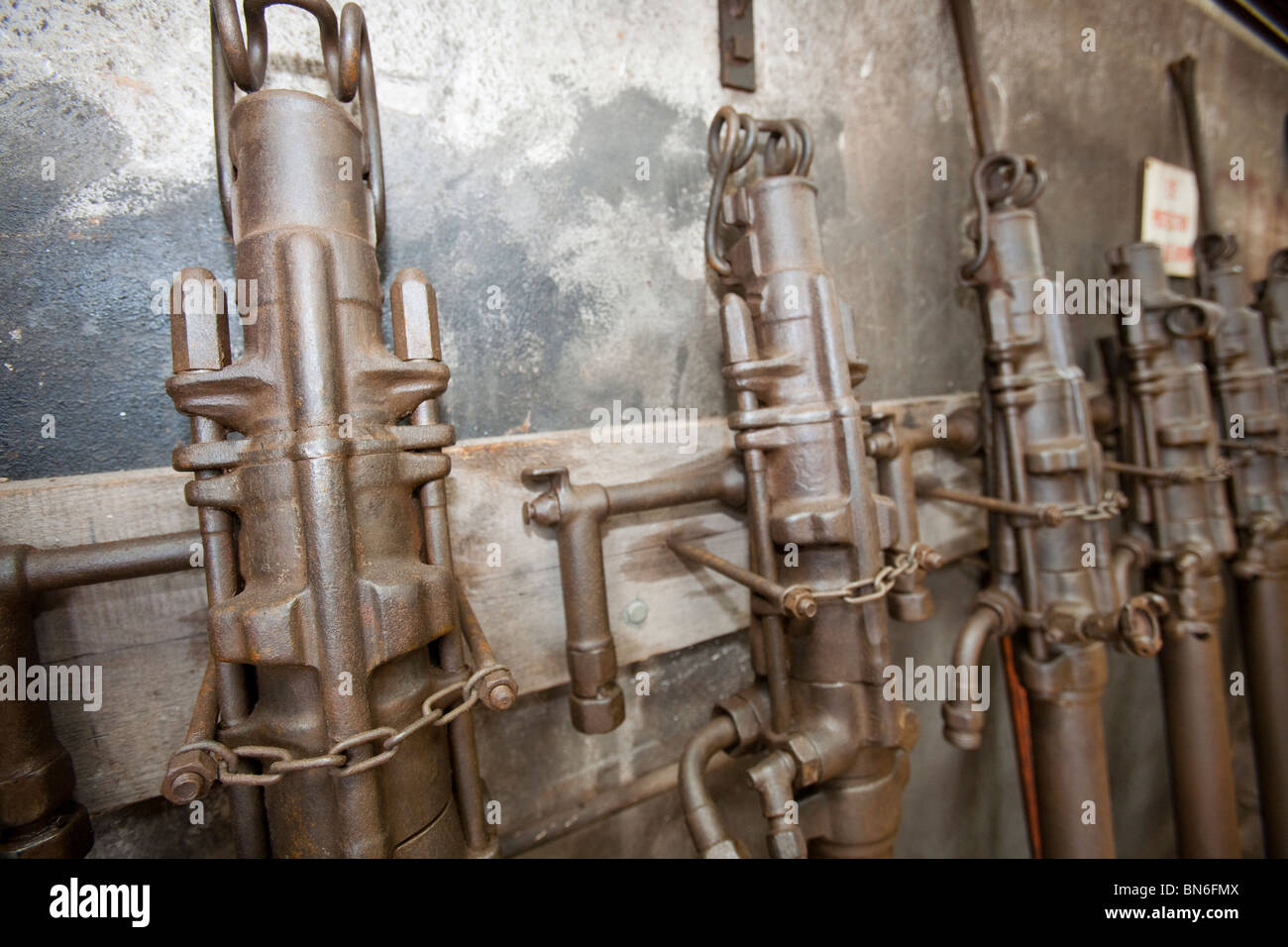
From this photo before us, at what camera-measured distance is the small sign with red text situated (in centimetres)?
204

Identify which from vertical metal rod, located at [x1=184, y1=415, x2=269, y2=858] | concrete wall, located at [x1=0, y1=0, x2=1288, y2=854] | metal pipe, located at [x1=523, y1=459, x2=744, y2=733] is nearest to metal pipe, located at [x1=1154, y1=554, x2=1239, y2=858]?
concrete wall, located at [x1=0, y1=0, x2=1288, y2=854]

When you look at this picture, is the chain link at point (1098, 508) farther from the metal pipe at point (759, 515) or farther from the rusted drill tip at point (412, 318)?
the rusted drill tip at point (412, 318)

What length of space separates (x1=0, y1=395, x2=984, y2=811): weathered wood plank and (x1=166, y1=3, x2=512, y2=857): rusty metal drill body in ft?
0.55

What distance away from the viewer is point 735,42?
47.4 inches

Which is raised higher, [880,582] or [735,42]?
[735,42]

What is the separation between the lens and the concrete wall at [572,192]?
2.51 feet

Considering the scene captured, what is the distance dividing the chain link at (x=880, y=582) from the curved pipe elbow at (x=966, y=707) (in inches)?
12.9

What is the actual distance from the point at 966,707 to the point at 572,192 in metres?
1.20

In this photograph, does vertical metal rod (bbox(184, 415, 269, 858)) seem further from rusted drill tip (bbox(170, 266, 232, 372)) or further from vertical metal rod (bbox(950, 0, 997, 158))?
vertical metal rod (bbox(950, 0, 997, 158))

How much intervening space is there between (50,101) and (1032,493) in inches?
67.9

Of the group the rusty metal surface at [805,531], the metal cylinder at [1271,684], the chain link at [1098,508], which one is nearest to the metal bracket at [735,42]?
the rusty metal surface at [805,531]

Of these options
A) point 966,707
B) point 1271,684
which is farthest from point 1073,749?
point 1271,684

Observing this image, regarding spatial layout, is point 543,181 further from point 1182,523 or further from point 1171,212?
point 1171,212

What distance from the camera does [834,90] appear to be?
136cm
